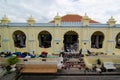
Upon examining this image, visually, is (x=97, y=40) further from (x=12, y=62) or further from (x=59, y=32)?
(x=12, y=62)

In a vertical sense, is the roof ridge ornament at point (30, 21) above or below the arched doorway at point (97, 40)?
above

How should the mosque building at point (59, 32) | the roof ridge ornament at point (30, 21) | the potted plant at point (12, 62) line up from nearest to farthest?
the potted plant at point (12, 62) → the mosque building at point (59, 32) → the roof ridge ornament at point (30, 21)

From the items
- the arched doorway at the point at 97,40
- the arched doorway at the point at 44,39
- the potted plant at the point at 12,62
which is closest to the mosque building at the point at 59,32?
the arched doorway at the point at 97,40

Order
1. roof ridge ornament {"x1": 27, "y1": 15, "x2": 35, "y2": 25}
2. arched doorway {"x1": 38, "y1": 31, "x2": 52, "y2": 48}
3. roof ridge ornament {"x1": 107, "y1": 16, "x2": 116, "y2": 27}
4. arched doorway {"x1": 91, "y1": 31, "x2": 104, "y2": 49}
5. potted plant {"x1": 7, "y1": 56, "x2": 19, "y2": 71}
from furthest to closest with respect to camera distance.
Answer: arched doorway {"x1": 38, "y1": 31, "x2": 52, "y2": 48} → arched doorway {"x1": 91, "y1": 31, "x2": 104, "y2": 49} → roof ridge ornament {"x1": 27, "y1": 15, "x2": 35, "y2": 25} → roof ridge ornament {"x1": 107, "y1": 16, "x2": 116, "y2": 27} → potted plant {"x1": 7, "y1": 56, "x2": 19, "y2": 71}

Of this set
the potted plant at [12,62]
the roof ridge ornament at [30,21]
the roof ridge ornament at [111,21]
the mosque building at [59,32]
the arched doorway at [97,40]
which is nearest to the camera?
the potted plant at [12,62]

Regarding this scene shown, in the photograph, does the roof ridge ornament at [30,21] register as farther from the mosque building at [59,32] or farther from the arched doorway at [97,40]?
the arched doorway at [97,40]

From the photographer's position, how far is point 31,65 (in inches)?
721

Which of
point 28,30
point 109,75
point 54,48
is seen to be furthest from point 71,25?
point 109,75

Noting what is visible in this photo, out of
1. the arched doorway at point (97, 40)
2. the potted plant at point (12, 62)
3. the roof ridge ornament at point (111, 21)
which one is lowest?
the potted plant at point (12, 62)

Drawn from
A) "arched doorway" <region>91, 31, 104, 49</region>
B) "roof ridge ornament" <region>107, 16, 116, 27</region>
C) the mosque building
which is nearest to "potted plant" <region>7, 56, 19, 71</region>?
the mosque building

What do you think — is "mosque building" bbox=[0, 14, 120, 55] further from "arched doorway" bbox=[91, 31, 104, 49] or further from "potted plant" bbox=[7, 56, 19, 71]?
"potted plant" bbox=[7, 56, 19, 71]

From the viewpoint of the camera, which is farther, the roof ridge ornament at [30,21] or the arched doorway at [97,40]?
the arched doorway at [97,40]

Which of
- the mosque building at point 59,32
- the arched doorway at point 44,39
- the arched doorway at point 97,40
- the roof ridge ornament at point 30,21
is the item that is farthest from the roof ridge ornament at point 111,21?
the roof ridge ornament at point 30,21

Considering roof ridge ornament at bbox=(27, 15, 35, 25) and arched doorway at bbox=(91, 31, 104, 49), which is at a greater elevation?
roof ridge ornament at bbox=(27, 15, 35, 25)
